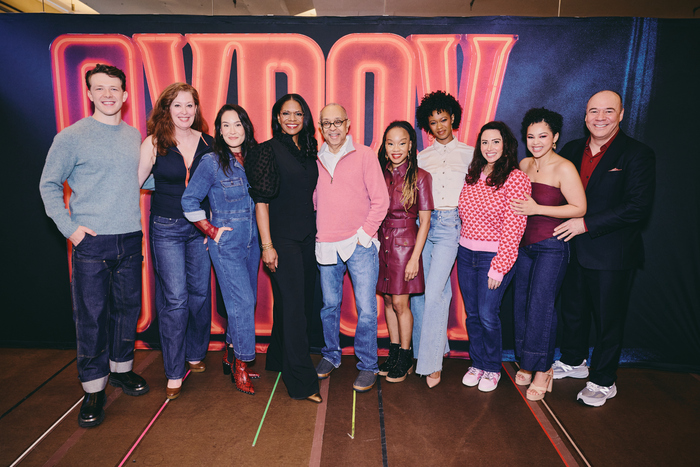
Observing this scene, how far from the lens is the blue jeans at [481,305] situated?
2.69 meters

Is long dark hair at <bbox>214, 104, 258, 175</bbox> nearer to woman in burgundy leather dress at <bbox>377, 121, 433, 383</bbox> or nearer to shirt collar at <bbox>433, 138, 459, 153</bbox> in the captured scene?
woman in burgundy leather dress at <bbox>377, 121, 433, 383</bbox>

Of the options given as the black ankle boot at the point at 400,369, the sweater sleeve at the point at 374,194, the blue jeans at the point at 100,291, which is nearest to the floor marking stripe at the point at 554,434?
the black ankle boot at the point at 400,369

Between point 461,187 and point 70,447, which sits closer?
point 70,447

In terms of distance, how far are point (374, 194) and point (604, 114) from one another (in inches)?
69.4

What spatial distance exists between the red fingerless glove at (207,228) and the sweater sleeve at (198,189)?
0.03m

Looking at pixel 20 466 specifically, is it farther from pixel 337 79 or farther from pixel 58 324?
pixel 337 79

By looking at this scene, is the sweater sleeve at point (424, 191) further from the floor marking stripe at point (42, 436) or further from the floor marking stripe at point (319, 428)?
the floor marking stripe at point (42, 436)

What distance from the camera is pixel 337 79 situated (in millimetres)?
3248

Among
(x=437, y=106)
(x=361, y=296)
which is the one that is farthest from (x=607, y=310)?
(x=437, y=106)

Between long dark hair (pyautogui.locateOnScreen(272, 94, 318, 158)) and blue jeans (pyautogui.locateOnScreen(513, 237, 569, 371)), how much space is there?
1.79 meters

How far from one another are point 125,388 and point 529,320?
3.13 meters

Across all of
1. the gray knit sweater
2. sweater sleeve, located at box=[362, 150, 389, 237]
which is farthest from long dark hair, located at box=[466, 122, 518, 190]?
the gray knit sweater

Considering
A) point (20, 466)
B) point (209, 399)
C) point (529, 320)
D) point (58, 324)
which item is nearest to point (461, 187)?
point (529, 320)

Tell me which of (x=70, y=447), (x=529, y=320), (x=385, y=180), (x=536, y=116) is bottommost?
(x=70, y=447)
